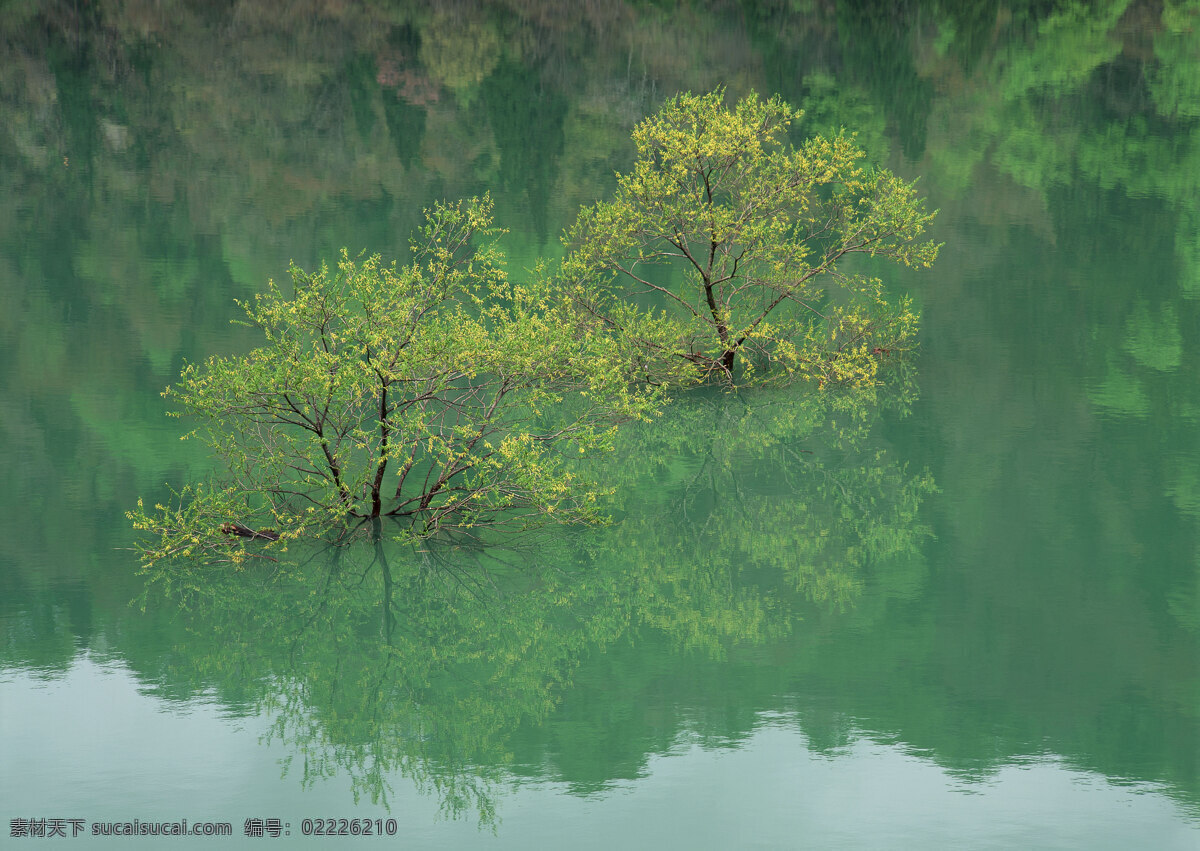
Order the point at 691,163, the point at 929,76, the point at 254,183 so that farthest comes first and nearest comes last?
the point at 929,76 → the point at 254,183 → the point at 691,163

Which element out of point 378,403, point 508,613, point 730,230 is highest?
point 730,230

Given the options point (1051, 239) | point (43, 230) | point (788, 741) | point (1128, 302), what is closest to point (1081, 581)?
point (788, 741)

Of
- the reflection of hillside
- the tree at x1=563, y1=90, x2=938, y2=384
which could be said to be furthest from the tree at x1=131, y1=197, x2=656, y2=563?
the tree at x1=563, y1=90, x2=938, y2=384

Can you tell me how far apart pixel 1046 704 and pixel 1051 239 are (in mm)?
18710

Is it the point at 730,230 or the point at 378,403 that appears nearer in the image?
the point at 378,403

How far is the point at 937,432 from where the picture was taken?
1866cm

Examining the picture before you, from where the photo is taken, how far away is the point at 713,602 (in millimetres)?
14203

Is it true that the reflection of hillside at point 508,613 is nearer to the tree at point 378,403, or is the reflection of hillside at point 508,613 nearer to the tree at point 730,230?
the tree at point 378,403

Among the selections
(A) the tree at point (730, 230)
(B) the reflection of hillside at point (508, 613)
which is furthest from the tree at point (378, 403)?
(A) the tree at point (730, 230)

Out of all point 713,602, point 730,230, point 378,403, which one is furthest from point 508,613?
point 730,230

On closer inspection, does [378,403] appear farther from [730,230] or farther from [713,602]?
[730,230]

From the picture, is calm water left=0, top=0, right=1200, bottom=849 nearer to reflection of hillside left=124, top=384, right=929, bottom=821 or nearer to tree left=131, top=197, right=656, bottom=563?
reflection of hillside left=124, top=384, right=929, bottom=821

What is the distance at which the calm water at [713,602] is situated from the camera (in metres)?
11.0

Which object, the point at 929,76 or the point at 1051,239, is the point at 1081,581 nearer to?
the point at 1051,239
